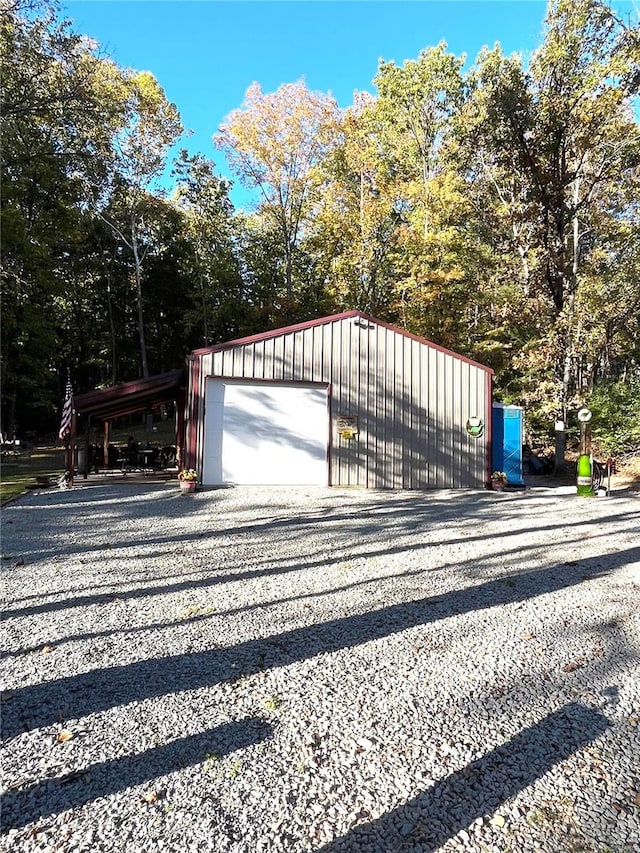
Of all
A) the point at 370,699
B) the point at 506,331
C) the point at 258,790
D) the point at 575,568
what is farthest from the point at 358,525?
the point at 506,331

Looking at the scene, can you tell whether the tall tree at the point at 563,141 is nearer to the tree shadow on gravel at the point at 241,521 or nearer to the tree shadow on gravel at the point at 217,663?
the tree shadow on gravel at the point at 241,521

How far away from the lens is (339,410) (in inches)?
439

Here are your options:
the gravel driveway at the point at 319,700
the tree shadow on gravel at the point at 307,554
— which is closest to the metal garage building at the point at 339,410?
the tree shadow on gravel at the point at 307,554

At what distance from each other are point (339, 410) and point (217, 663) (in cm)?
853

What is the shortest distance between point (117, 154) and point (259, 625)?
2341 centimetres

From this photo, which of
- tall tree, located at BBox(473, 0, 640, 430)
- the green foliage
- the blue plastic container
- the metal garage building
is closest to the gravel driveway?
the metal garage building

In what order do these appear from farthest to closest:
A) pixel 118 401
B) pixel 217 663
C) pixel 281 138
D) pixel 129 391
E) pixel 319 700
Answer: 1. pixel 281 138
2. pixel 118 401
3. pixel 129 391
4. pixel 217 663
5. pixel 319 700

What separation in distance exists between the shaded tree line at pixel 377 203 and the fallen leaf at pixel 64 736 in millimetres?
13196

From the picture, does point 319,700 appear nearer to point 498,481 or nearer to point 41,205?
point 498,481

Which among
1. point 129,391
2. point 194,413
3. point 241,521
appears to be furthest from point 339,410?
point 241,521

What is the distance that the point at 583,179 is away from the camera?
1511 centimetres

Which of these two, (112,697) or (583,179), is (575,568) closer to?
(112,697)

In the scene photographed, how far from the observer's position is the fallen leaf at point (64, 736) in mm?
2150

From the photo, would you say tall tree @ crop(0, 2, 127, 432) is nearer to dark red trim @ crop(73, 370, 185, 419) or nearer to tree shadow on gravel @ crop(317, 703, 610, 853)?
dark red trim @ crop(73, 370, 185, 419)
